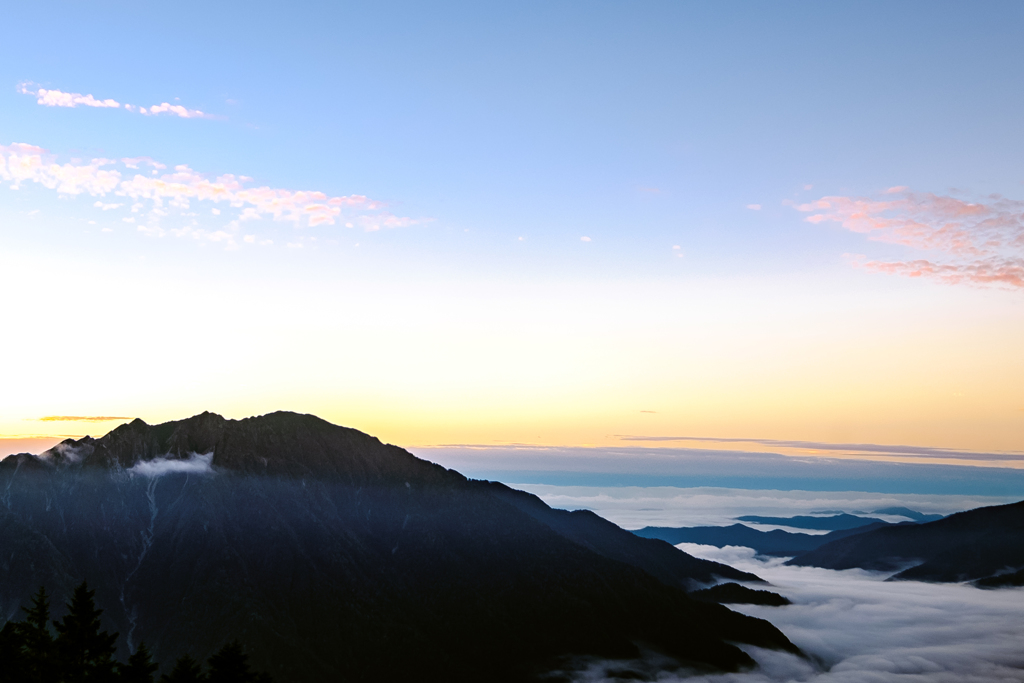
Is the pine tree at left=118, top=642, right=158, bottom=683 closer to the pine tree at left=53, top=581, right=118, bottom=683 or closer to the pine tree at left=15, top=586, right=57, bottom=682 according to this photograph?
the pine tree at left=53, top=581, right=118, bottom=683

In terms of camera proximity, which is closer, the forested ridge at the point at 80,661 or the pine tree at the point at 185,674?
the pine tree at the point at 185,674

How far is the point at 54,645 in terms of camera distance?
97.1 meters

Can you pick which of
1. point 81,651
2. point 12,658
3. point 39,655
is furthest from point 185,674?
point 12,658

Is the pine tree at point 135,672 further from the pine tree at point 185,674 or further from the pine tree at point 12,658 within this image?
the pine tree at point 12,658

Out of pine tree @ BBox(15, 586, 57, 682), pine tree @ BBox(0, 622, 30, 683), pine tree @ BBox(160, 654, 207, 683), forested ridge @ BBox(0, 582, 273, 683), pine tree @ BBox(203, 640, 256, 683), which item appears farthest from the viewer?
pine tree @ BBox(0, 622, 30, 683)

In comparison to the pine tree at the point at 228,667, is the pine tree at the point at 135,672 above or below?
below

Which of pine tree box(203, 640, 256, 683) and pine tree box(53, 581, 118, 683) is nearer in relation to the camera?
pine tree box(203, 640, 256, 683)

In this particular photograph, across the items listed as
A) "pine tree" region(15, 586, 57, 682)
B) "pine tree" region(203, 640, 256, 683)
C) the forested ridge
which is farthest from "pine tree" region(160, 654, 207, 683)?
"pine tree" region(15, 586, 57, 682)

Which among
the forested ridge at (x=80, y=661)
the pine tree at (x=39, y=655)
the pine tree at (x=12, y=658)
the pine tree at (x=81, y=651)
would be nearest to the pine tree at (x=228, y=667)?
the forested ridge at (x=80, y=661)

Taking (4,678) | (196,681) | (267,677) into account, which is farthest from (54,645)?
(267,677)

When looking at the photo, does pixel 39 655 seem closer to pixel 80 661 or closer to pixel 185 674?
pixel 80 661

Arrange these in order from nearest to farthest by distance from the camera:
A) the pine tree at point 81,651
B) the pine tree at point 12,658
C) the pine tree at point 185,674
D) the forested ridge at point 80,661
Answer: the pine tree at point 185,674 < the forested ridge at point 80,661 < the pine tree at point 81,651 < the pine tree at point 12,658

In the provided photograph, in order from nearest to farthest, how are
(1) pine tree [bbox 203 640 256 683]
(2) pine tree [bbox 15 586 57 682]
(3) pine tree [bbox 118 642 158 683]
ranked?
(1) pine tree [bbox 203 640 256 683] < (2) pine tree [bbox 15 586 57 682] < (3) pine tree [bbox 118 642 158 683]

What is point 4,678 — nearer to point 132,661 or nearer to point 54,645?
point 54,645
